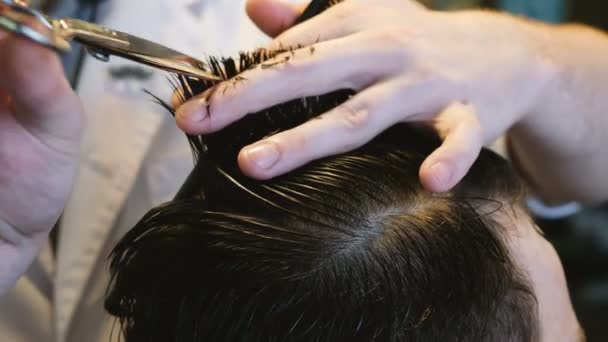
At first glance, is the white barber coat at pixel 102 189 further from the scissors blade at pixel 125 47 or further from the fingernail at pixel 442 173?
the fingernail at pixel 442 173

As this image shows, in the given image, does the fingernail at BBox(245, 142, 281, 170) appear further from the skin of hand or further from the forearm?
the forearm

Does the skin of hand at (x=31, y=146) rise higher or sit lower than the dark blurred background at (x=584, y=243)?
higher

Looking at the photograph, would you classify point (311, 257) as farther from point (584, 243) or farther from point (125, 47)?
point (584, 243)

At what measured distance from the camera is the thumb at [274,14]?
0.62 meters

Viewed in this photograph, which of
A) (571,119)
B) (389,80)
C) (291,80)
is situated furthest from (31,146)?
(571,119)

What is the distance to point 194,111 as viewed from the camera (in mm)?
480

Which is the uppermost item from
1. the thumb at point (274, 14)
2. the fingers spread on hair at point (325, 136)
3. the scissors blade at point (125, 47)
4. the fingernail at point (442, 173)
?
the scissors blade at point (125, 47)

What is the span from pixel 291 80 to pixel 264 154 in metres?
0.08

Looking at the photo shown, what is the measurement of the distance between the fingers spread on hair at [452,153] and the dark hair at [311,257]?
1.3 inches

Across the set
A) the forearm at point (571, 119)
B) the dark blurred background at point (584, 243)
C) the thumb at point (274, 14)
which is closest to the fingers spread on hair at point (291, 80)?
the thumb at point (274, 14)

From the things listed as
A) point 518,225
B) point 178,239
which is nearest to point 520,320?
point 518,225

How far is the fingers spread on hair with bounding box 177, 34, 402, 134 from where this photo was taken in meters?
0.48

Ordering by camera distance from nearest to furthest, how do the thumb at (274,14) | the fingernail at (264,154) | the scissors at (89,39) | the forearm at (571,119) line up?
the scissors at (89,39), the fingernail at (264,154), the thumb at (274,14), the forearm at (571,119)

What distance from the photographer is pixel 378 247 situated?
477 mm
